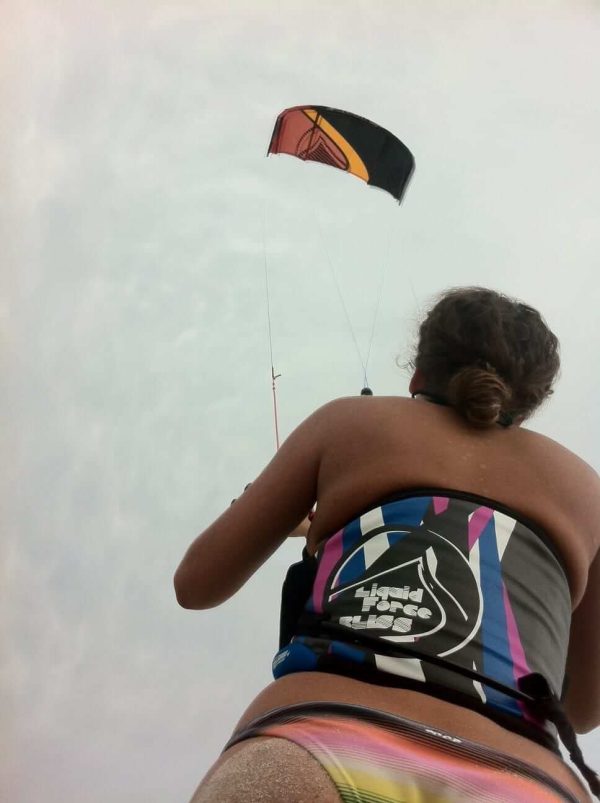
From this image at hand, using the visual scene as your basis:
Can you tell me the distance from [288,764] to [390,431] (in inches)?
22.6

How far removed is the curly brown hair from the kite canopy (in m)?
4.05

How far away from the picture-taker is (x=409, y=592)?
40.3 inches

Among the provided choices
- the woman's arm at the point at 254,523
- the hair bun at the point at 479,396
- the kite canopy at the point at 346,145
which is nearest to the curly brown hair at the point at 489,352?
the hair bun at the point at 479,396

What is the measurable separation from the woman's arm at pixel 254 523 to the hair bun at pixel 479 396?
0.80 ft

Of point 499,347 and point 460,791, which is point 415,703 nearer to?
point 460,791

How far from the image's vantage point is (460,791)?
797 mm

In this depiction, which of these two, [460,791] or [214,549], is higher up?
[214,549]

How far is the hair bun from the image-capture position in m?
1.28

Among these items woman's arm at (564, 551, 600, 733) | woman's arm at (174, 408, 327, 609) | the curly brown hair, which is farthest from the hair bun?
woman's arm at (564, 551, 600, 733)

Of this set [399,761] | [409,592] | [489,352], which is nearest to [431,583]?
[409,592]

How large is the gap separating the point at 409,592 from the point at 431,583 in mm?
35

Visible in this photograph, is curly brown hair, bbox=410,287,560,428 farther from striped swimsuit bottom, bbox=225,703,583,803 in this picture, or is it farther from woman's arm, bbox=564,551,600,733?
striped swimsuit bottom, bbox=225,703,583,803

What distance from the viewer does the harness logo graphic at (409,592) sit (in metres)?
0.99

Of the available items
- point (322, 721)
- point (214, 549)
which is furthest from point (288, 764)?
point (214, 549)
